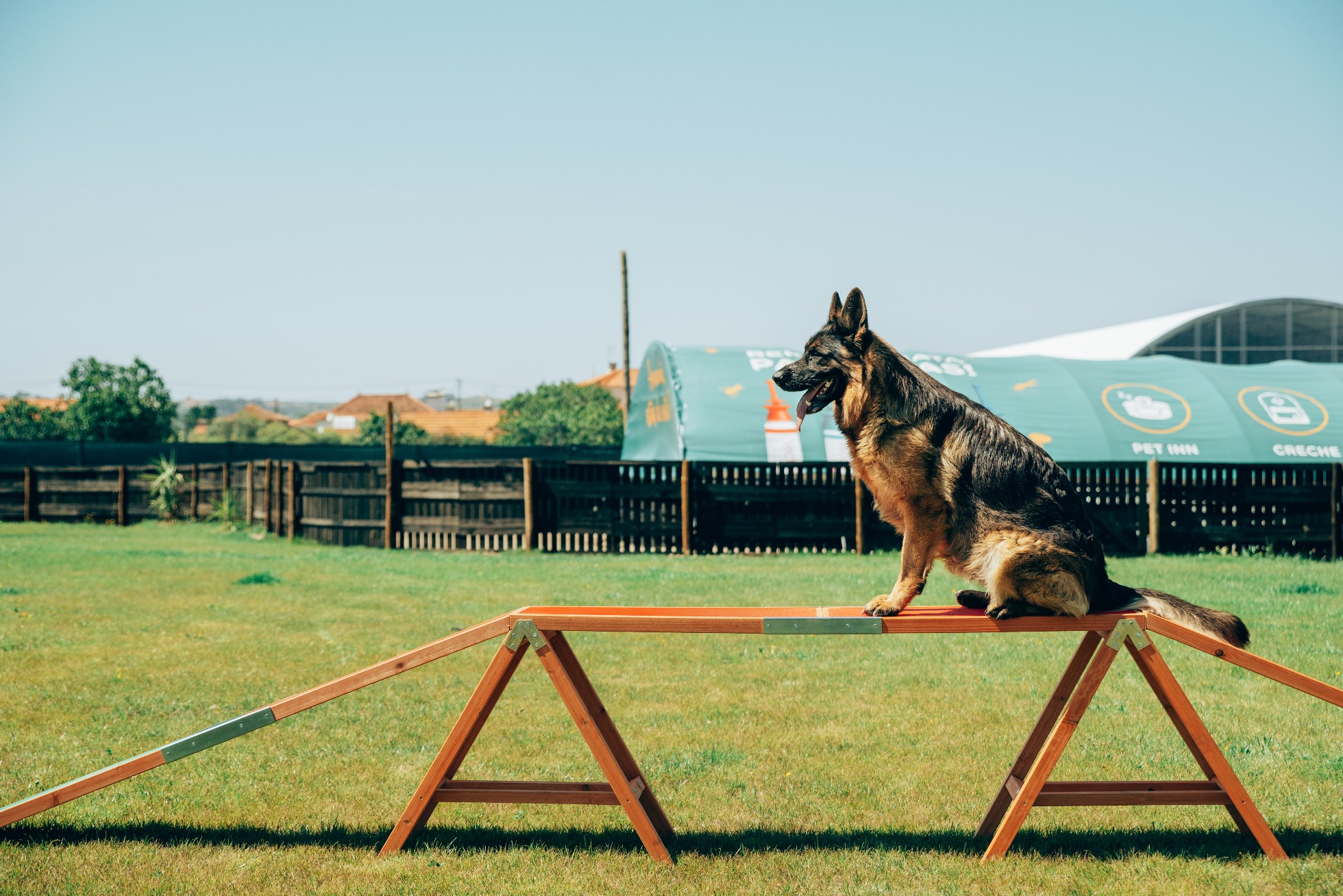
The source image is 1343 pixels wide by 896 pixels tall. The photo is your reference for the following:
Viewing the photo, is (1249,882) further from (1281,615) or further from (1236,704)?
(1281,615)

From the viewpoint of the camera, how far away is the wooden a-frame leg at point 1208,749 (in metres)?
4.06

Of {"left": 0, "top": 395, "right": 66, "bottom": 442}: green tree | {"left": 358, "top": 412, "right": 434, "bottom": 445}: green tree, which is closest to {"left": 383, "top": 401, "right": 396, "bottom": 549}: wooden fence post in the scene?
{"left": 0, "top": 395, "right": 66, "bottom": 442}: green tree

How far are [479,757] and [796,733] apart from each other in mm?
1968

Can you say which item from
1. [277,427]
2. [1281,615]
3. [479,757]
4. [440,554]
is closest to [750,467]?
[440,554]

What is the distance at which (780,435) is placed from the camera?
69.3 feet

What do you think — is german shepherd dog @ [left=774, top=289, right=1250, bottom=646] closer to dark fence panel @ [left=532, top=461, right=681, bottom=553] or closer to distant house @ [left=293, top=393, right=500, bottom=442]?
dark fence panel @ [left=532, top=461, right=681, bottom=553]

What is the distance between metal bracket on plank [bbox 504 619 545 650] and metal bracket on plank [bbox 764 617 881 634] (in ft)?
3.26

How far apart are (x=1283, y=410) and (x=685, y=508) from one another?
16424 mm

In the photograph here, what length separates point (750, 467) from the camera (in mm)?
17250

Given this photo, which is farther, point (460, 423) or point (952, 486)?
point (460, 423)

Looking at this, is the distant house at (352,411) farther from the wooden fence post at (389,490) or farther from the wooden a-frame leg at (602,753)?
the wooden a-frame leg at (602,753)

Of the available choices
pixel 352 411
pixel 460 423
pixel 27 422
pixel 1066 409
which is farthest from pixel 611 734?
pixel 352 411

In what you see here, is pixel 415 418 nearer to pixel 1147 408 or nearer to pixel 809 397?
pixel 1147 408

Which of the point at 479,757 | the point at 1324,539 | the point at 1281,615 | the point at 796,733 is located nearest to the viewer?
the point at 479,757
